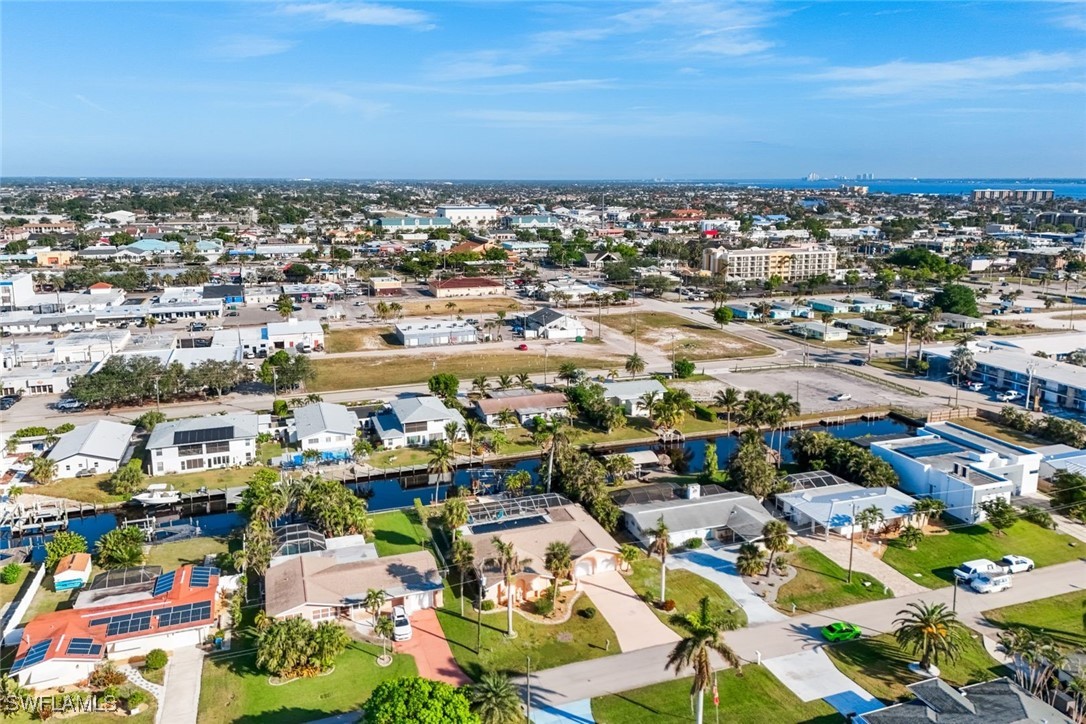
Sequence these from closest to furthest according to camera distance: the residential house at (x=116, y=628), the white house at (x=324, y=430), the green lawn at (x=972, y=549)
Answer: the residential house at (x=116, y=628), the green lawn at (x=972, y=549), the white house at (x=324, y=430)

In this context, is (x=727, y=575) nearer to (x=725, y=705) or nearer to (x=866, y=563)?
(x=866, y=563)

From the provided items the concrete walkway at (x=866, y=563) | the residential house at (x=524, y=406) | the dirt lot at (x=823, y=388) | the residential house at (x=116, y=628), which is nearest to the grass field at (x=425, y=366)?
the residential house at (x=524, y=406)

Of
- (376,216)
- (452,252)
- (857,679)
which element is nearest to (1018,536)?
(857,679)

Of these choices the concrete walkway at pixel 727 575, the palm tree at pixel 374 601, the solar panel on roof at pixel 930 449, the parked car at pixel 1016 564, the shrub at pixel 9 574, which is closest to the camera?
the palm tree at pixel 374 601

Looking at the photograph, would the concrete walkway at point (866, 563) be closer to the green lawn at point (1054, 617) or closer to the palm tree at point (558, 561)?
the green lawn at point (1054, 617)

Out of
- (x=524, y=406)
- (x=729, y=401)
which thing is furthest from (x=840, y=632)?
(x=524, y=406)

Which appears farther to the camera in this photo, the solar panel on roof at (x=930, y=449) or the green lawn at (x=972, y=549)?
the solar panel on roof at (x=930, y=449)

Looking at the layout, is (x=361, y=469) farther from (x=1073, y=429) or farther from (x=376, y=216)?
(x=376, y=216)

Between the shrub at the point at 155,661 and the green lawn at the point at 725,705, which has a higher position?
the shrub at the point at 155,661
